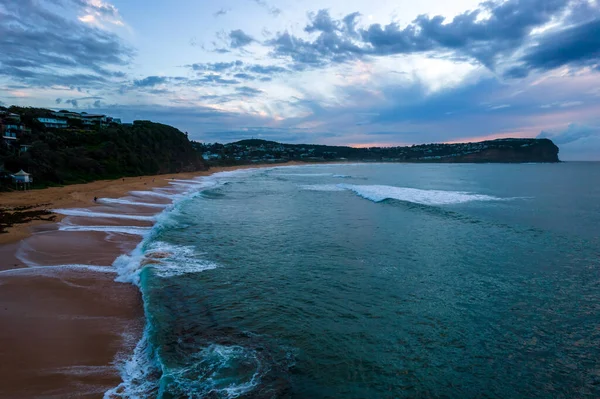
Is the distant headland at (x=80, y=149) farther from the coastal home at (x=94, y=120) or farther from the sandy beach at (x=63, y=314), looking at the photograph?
the sandy beach at (x=63, y=314)

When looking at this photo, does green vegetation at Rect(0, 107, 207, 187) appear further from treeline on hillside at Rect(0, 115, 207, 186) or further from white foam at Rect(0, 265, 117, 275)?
white foam at Rect(0, 265, 117, 275)

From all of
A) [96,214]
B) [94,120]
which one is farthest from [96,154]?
[96,214]

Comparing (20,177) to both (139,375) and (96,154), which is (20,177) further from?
(139,375)

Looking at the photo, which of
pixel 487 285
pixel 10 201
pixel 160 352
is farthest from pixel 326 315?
pixel 10 201

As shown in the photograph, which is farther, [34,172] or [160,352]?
[34,172]

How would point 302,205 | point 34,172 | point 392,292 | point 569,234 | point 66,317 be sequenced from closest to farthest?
point 66,317
point 392,292
point 569,234
point 302,205
point 34,172

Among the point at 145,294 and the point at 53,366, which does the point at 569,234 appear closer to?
the point at 145,294
